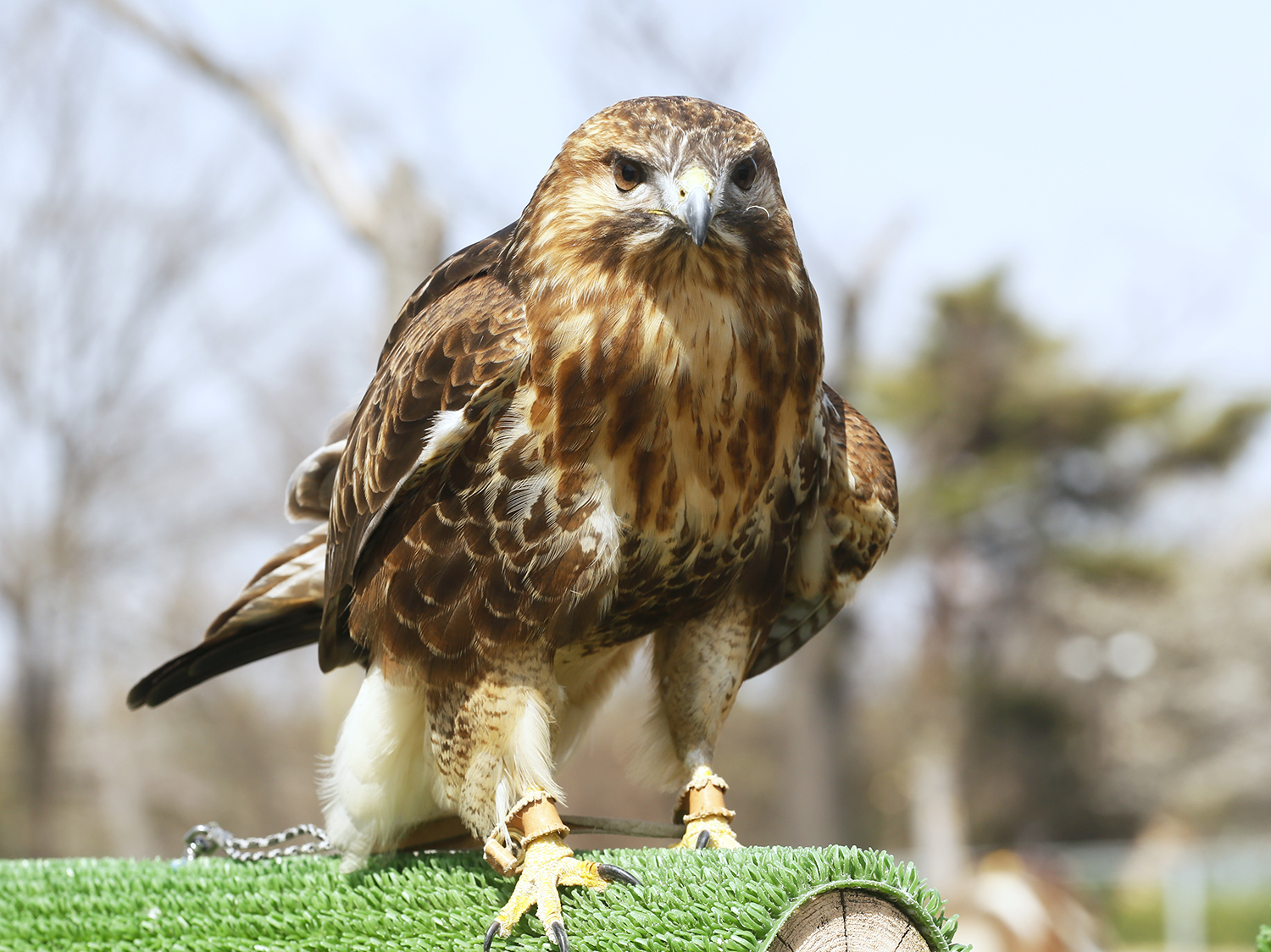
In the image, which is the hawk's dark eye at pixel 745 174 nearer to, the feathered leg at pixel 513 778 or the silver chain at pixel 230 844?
the feathered leg at pixel 513 778

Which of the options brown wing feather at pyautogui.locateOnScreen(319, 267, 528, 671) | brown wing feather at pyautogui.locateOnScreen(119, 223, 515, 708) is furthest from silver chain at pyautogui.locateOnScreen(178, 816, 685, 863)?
brown wing feather at pyautogui.locateOnScreen(319, 267, 528, 671)

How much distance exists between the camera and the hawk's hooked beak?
184 centimetres

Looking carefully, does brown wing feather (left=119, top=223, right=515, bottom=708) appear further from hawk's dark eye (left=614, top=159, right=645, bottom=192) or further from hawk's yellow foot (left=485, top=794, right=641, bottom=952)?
hawk's dark eye (left=614, top=159, right=645, bottom=192)

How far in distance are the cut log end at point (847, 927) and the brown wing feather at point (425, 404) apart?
96 centimetres

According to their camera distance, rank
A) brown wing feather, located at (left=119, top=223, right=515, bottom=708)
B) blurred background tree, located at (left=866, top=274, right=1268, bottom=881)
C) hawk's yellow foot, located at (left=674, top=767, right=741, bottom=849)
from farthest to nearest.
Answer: blurred background tree, located at (left=866, top=274, right=1268, bottom=881), brown wing feather, located at (left=119, top=223, right=515, bottom=708), hawk's yellow foot, located at (left=674, top=767, right=741, bottom=849)

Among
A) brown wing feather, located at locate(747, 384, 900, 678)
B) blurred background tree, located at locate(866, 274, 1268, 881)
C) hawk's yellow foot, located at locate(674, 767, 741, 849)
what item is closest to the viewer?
hawk's yellow foot, located at locate(674, 767, 741, 849)

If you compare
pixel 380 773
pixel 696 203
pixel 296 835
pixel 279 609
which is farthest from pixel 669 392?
pixel 296 835

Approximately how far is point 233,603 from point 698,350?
142 cm

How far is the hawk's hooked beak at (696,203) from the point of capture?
1839 millimetres

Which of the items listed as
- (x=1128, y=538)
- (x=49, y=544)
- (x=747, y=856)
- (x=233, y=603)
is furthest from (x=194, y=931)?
(x=1128, y=538)

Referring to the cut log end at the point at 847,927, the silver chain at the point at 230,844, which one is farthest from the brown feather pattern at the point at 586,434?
the silver chain at the point at 230,844

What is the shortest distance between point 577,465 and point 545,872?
2.27 feet

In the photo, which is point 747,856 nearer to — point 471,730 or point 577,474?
point 471,730

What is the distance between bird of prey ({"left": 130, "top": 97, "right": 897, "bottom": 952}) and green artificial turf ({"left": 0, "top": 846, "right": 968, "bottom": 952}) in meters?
0.10
